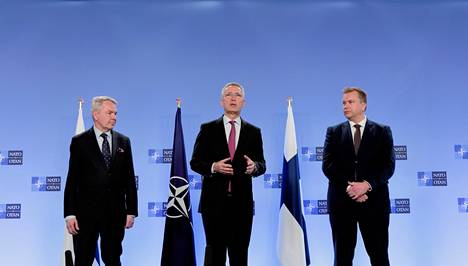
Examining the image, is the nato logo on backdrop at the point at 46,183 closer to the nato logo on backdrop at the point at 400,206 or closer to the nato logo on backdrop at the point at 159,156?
the nato logo on backdrop at the point at 159,156

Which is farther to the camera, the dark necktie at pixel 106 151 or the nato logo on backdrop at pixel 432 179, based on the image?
the nato logo on backdrop at pixel 432 179

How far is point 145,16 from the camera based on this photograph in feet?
17.3

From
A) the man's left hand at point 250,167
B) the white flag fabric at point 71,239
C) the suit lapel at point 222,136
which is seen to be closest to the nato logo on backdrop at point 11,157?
Result: the white flag fabric at point 71,239

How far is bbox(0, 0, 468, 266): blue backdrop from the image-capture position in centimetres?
489

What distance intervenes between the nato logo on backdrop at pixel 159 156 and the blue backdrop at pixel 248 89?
0.10ft

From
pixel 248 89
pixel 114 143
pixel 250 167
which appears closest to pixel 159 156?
pixel 248 89

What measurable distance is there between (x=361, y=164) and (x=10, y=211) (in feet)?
11.6

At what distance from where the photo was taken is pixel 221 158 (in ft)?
11.5

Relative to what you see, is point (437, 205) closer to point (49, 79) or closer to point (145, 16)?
point (145, 16)

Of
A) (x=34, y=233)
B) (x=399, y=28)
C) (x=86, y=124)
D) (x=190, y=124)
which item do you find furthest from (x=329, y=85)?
(x=34, y=233)

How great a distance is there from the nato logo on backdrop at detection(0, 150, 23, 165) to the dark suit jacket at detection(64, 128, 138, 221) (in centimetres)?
190

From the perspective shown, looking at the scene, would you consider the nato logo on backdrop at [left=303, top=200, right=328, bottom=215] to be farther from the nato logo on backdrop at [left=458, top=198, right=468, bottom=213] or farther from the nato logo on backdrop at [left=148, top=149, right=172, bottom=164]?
the nato logo on backdrop at [left=148, top=149, right=172, bottom=164]

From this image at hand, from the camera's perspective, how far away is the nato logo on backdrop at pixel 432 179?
488cm

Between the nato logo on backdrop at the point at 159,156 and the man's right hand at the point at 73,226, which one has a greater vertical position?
the nato logo on backdrop at the point at 159,156
